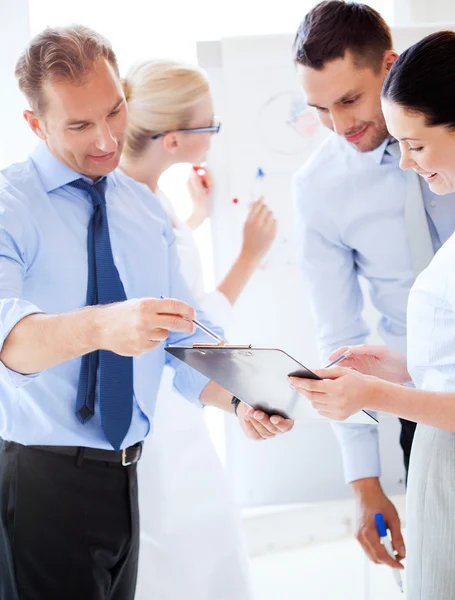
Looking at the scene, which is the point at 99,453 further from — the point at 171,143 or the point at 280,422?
the point at 171,143

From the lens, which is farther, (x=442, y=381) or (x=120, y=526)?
(x=120, y=526)

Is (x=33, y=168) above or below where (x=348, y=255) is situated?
above

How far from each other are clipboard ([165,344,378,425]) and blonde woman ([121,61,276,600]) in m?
0.96

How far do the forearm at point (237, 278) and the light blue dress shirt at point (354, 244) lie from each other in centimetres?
59

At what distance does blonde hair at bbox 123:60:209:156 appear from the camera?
2559 mm

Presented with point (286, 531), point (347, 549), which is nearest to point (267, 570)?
point (286, 531)

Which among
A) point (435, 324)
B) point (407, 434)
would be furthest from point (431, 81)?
point (407, 434)

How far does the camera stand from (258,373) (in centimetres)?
136

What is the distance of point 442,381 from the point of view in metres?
Answer: 1.50

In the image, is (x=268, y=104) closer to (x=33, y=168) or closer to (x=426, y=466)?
(x=33, y=168)

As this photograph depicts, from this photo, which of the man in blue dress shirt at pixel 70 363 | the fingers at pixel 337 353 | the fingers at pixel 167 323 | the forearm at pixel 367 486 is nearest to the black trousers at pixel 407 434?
the forearm at pixel 367 486

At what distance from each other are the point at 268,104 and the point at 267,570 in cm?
192

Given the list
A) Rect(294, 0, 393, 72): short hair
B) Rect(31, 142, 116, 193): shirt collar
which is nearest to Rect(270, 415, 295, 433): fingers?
Rect(31, 142, 116, 193): shirt collar

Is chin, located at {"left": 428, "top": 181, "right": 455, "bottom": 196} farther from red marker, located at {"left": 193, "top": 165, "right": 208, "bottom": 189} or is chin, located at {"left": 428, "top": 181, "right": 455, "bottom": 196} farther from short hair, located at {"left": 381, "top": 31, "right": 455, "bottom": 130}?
red marker, located at {"left": 193, "top": 165, "right": 208, "bottom": 189}
